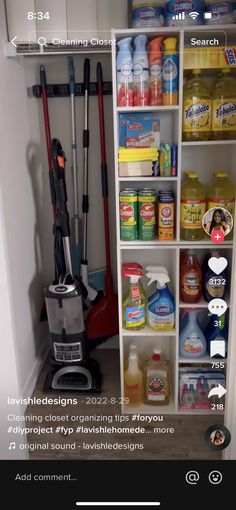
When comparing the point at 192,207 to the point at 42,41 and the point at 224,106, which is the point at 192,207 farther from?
the point at 42,41

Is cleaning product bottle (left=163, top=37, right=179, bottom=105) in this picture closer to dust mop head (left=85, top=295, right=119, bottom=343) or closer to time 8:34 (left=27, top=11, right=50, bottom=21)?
time 8:34 (left=27, top=11, right=50, bottom=21)

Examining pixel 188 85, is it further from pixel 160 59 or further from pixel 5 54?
Answer: pixel 5 54

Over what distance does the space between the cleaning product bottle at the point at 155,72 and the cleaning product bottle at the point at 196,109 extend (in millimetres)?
61

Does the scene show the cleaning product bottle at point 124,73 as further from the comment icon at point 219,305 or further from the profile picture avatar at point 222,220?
the comment icon at point 219,305

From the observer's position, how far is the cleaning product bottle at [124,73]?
1.98ft

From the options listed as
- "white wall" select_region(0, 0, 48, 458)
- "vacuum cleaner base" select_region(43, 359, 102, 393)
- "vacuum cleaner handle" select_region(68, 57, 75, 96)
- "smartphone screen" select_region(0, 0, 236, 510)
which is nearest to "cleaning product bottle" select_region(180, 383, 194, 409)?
"smartphone screen" select_region(0, 0, 236, 510)

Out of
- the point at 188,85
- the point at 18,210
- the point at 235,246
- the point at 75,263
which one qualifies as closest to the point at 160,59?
the point at 188,85

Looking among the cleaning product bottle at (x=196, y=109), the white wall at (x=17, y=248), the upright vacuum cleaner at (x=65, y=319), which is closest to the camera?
the white wall at (x=17, y=248)

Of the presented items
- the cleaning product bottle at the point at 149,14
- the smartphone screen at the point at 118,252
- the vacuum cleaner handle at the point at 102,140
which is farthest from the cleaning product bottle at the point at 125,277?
the cleaning product bottle at the point at 149,14

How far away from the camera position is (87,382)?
3.59ft

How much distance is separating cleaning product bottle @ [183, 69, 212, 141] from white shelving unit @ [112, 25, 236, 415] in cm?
1

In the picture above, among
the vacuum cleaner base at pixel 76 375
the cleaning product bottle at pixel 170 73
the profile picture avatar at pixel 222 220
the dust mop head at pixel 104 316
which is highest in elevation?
the cleaning product bottle at pixel 170 73

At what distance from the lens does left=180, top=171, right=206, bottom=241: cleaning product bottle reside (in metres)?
0.74
